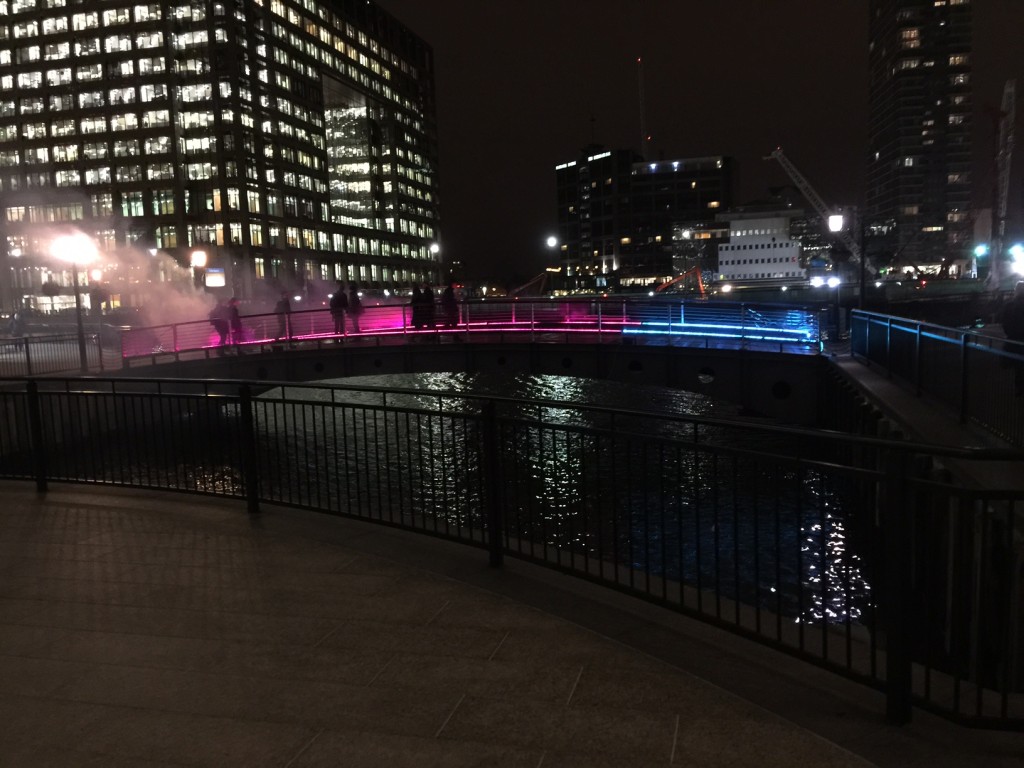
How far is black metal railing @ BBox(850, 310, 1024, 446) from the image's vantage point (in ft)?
30.9

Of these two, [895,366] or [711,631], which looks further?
[895,366]

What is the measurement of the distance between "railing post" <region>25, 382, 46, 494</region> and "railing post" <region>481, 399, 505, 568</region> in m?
6.01

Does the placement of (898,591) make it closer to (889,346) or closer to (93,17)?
(889,346)

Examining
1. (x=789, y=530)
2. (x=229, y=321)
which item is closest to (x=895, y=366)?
(x=789, y=530)

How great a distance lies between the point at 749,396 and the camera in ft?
68.5

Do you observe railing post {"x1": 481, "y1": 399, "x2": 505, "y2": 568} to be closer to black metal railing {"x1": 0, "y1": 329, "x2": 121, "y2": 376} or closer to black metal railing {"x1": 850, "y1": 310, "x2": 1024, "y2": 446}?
black metal railing {"x1": 850, "y1": 310, "x2": 1024, "y2": 446}

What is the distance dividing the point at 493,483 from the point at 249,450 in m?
3.06

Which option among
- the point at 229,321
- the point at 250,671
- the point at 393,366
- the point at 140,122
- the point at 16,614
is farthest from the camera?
the point at 140,122

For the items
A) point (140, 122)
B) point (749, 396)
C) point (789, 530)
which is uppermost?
Result: point (140, 122)

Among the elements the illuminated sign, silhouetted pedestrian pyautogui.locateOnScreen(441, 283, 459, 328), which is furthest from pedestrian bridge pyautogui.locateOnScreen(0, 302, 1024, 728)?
the illuminated sign

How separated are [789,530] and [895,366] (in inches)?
156

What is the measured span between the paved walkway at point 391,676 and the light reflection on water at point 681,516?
47 cm

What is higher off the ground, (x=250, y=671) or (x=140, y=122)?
(x=140, y=122)

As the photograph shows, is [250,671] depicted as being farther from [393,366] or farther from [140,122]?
[140,122]
